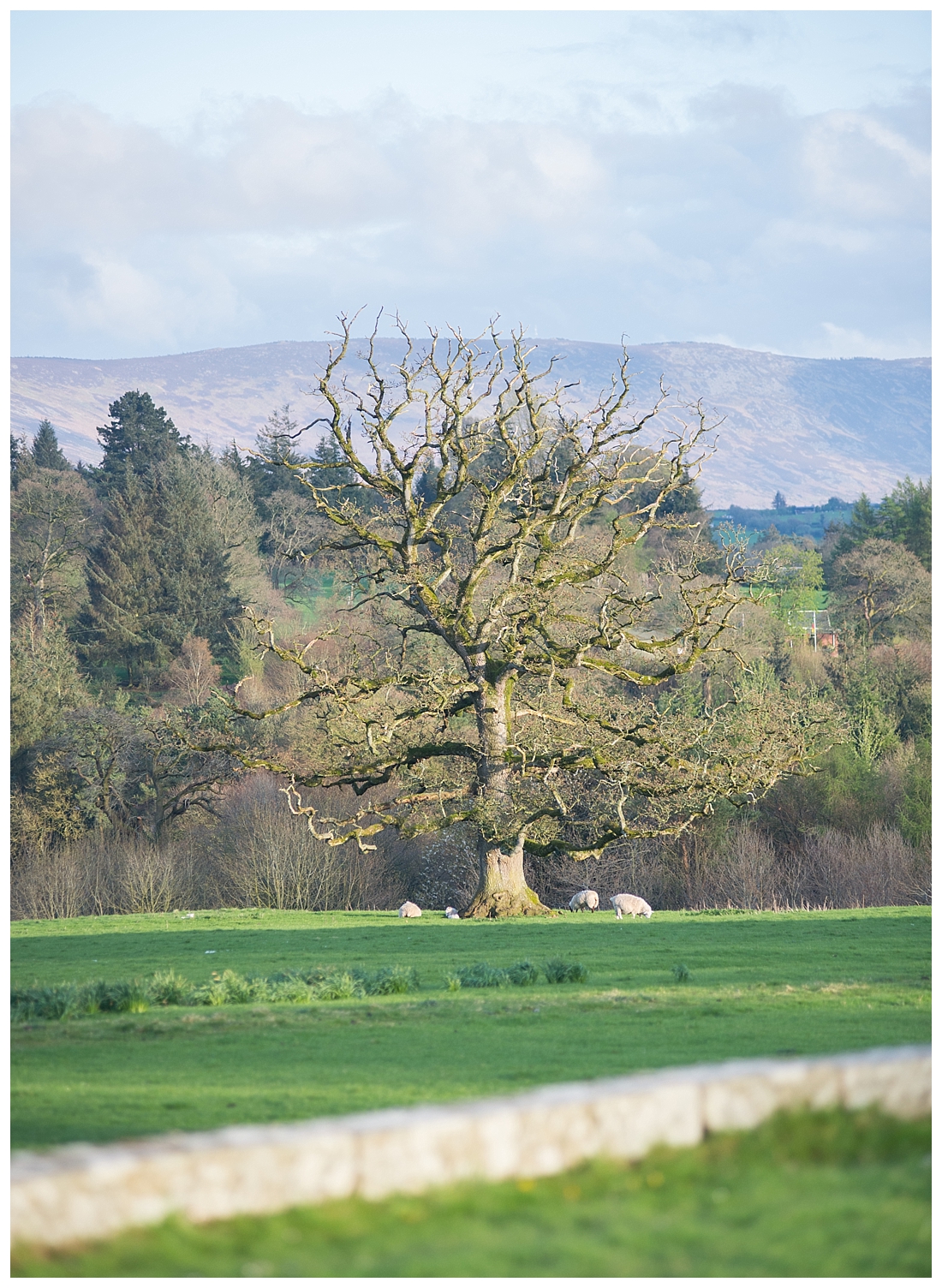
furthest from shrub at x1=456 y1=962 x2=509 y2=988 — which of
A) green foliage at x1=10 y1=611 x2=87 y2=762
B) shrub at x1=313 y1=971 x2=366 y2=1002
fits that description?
green foliage at x1=10 y1=611 x2=87 y2=762

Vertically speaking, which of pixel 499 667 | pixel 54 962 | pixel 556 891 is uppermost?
pixel 499 667

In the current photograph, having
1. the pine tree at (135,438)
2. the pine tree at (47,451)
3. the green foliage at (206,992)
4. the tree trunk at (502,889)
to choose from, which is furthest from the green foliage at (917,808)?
the pine tree at (47,451)

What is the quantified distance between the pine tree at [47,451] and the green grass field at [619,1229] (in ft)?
252

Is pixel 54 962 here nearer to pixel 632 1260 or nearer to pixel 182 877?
pixel 632 1260

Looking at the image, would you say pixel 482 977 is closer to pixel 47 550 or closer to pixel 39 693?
pixel 39 693

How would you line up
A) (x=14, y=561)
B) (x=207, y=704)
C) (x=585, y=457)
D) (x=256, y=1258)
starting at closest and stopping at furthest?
(x=256, y=1258)
(x=585, y=457)
(x=207, y=704)
(x=14, y=561)

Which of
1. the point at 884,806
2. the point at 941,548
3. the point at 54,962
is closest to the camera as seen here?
the point at 941,548

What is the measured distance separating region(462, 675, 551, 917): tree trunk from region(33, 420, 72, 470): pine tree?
194ft

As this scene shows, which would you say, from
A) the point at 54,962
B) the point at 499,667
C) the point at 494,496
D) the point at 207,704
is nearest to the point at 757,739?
the point at 499,667

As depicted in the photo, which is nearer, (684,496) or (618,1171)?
(618,1171)

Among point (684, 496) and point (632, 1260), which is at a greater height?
point (684, 496)

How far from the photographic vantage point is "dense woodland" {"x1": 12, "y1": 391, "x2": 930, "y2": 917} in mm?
37312

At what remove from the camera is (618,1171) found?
630 cm

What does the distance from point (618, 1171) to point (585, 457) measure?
797 inches
